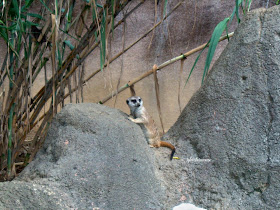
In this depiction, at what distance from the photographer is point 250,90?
9.27ft

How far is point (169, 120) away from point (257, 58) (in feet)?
8.94

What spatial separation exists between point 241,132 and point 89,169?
43.8 inches

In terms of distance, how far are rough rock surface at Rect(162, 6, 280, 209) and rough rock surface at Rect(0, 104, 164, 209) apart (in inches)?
12.3

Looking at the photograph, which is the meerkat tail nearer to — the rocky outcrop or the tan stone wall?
the rocky outcrop

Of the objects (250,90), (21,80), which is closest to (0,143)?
(21,80)

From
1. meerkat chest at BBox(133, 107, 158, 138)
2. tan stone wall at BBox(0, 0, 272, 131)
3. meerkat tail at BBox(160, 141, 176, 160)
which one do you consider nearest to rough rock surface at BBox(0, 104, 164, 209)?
meerkat tail at BBox(160, 141, 176, 160)

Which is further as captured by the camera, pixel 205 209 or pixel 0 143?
pixel 0 143

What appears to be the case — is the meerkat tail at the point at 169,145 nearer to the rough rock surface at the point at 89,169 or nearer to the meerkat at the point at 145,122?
the meerkat at the point at 145,122

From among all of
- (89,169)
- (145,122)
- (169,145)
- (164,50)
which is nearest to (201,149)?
(169,145)

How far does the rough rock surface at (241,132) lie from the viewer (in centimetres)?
273

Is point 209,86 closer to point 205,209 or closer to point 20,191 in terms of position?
point 205,209

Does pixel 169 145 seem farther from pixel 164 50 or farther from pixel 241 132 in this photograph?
pixel 164 50

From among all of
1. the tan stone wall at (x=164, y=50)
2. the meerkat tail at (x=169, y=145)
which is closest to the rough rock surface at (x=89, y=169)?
the meerkat tail at (x=169, y=145)

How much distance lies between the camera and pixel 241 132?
2795 mm
